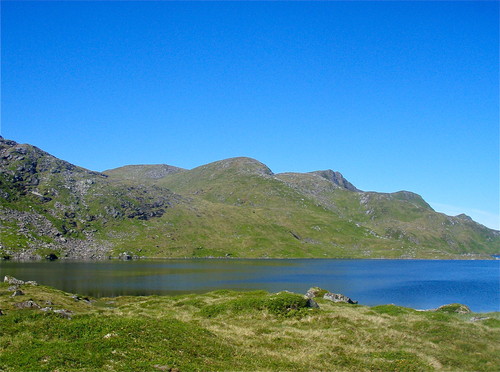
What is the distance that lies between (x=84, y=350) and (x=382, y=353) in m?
24.9

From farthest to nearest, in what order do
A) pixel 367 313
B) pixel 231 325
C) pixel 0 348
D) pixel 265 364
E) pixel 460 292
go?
pixel 460 292
pixel 367 313
pixel 231 325
pixel 265 364
pixel 0 348

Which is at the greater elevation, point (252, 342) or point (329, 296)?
point (252, 342)

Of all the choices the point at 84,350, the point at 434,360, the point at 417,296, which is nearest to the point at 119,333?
the point at 84,350

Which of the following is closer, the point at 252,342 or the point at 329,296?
the point at 252,342

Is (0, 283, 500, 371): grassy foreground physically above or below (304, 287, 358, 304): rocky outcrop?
above

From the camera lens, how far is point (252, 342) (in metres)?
34.8

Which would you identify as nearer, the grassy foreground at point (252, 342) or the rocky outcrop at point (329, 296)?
the grassy foreground at point (252, 342)

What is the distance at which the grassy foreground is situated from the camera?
2427cm

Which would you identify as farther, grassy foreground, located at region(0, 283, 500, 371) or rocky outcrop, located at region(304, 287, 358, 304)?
rocky outcrop, located at region(304, 287, 358, 304)

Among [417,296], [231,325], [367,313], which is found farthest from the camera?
[417,296]

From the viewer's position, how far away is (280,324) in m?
45.9

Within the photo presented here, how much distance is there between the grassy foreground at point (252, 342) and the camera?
24.3 meters

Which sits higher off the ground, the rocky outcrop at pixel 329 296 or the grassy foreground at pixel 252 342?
the grassy foreground at pixel 252 342

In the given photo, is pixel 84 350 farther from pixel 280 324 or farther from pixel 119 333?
pixel 280 324
